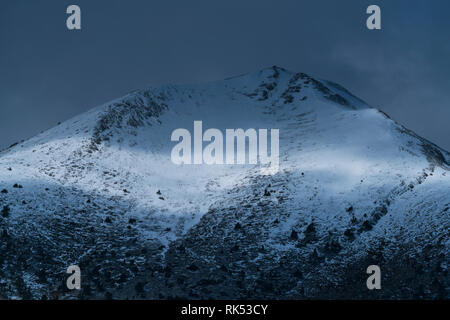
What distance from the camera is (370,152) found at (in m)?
46.1

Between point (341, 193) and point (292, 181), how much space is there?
182 inches

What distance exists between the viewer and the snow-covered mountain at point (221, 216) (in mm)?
28062

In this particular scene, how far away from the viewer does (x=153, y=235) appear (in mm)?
34594

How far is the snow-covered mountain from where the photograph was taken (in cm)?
2806

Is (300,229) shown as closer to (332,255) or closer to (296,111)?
(332,255)

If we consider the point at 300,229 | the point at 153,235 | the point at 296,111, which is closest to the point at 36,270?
the point at 153,235

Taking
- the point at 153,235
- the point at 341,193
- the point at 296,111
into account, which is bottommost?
the point at 153,235

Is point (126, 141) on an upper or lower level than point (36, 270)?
upper

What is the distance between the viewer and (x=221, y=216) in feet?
122
